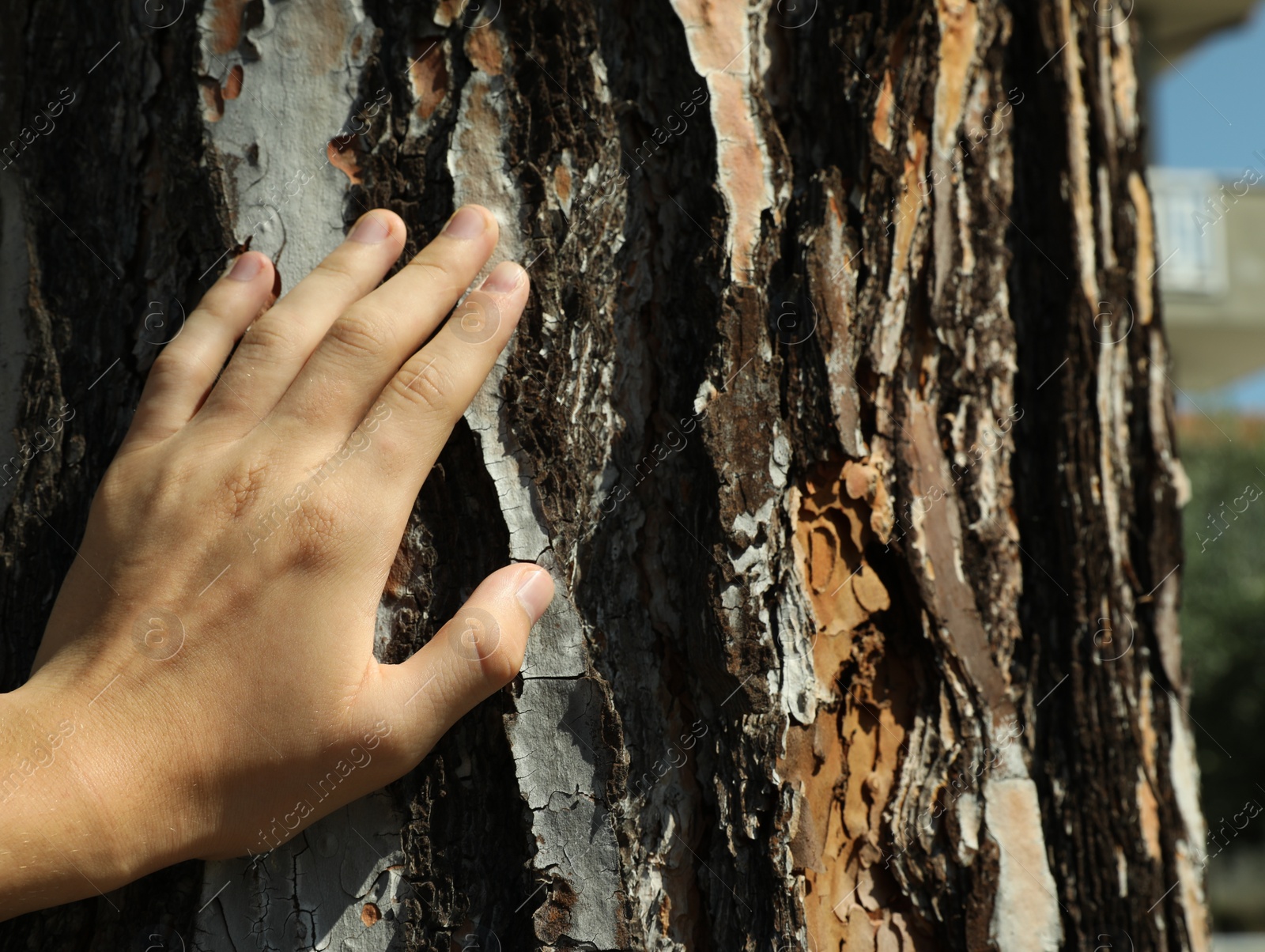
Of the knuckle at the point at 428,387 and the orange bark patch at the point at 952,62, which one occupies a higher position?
the orange bark patch at the point at 952,62

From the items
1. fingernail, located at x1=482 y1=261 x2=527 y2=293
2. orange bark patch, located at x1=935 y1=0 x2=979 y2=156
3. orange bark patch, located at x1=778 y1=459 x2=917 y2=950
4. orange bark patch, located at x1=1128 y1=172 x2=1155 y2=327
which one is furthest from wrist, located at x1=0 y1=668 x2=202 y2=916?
orange bark patch, located at x1=1128 y1=172 x2=1155 y2=327

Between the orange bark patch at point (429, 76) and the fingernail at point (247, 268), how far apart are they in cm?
29

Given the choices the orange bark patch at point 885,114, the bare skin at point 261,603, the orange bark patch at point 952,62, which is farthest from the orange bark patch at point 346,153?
the orange bark patch at point 952,62

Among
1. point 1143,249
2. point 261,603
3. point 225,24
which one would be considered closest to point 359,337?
point 261,603

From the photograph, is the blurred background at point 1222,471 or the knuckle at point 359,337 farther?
the blurred background at point 1222,471

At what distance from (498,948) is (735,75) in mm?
1192

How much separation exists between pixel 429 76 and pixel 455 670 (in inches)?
31.0

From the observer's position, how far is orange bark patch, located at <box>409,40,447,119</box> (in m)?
1.26

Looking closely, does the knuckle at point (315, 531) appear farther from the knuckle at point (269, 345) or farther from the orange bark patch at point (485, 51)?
the orange bark patch at point (485, 51)

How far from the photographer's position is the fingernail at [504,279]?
47.8 inches

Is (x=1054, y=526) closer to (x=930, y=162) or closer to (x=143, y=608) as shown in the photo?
(x=930, y=162)

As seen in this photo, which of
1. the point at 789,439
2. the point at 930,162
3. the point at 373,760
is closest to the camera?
the point at 373,760

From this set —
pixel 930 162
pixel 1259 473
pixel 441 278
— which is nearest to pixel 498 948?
pixel 441 278

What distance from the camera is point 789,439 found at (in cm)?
125
